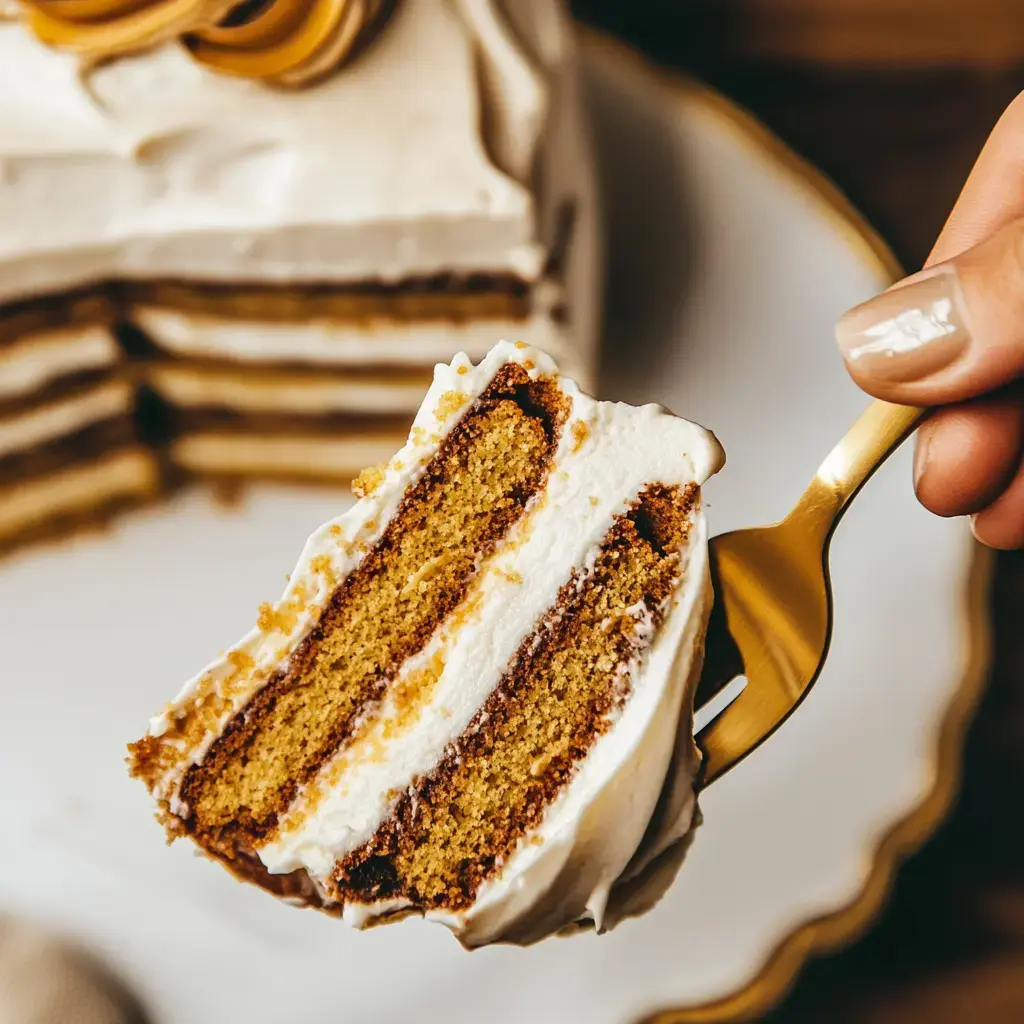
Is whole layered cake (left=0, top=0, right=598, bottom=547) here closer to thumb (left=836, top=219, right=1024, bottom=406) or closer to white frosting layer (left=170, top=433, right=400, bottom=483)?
white frosting layer (left=170, top=433, right=400, bottom=483)

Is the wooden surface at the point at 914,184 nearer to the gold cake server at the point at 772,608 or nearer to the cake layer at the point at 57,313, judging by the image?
the gold cake server at the point at 772,608

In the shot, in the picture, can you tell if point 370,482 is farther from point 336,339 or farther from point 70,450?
Result: point 70,450

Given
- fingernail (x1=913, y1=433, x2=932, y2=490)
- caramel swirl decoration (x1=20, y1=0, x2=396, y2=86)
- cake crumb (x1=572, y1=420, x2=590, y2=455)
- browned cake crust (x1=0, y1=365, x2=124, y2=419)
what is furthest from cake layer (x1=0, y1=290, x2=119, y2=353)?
fingernail (x1=913, y1=433, x2=932, y2=490)

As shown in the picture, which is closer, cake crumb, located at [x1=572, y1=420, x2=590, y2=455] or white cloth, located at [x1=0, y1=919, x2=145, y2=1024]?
cake crumb, located at [x1=572, y1=420, x2=590, y2=455]

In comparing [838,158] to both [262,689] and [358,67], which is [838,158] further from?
[262,689]

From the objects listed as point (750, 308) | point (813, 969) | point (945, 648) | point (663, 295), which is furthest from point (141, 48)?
point (813, 969)

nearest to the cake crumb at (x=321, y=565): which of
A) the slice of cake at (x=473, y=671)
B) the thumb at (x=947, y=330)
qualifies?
the slice of cake at (x=473, y=671)
